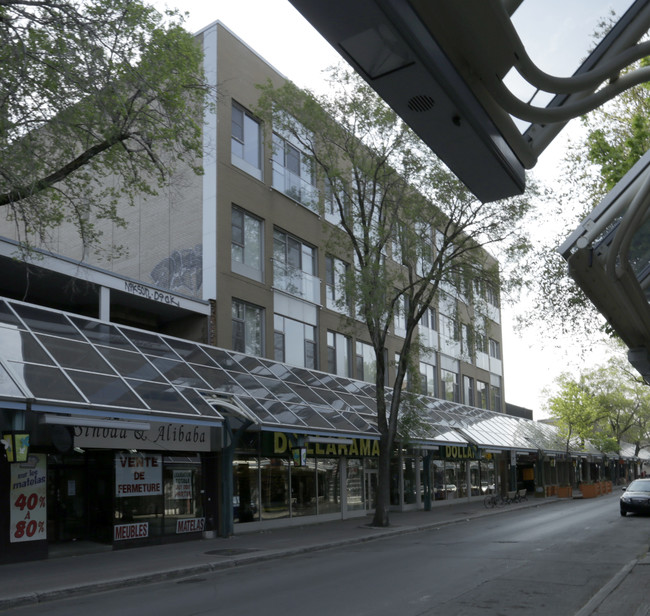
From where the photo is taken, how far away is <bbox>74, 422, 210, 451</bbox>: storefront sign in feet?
55.2

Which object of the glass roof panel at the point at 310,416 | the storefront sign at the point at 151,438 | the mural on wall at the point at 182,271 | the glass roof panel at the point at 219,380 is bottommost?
the storefront sign at the point at 151,438

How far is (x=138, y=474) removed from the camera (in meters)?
18.5

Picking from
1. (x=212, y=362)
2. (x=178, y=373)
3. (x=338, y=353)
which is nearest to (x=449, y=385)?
(x=338, y=353)

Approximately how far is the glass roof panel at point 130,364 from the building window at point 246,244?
630 centimetres

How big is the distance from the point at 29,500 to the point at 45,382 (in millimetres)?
2829

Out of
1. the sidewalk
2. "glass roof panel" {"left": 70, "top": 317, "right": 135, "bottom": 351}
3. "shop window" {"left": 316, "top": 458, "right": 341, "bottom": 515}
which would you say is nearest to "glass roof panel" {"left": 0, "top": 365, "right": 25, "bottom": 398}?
the sidewalk

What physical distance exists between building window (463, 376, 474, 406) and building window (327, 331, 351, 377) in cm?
1615

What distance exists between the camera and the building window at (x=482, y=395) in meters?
47.9

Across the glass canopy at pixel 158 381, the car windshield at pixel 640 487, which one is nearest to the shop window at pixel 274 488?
the glass canopy at pixel 158 381

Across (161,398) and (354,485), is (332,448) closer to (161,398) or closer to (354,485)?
(354,485)

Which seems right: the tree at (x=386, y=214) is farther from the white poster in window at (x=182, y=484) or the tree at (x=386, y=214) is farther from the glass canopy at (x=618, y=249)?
the glass canopy at (x=618, y=249)

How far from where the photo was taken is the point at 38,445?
1625 cm

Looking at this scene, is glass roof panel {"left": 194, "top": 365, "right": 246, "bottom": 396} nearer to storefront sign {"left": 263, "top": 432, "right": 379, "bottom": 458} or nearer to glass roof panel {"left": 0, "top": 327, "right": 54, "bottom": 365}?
storefront sign {"left": 263, "top": 432, "right": 379, "bottom": 458}

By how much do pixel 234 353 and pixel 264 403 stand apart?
255 centimetres
